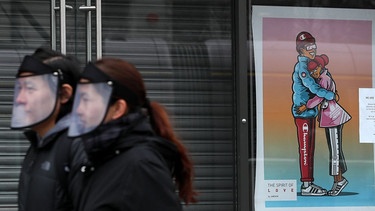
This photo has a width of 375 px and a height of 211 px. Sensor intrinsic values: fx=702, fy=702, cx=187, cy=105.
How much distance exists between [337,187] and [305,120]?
2.12 ft

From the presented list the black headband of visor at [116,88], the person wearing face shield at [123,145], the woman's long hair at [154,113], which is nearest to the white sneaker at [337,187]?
the woman's long hair at [154,113]

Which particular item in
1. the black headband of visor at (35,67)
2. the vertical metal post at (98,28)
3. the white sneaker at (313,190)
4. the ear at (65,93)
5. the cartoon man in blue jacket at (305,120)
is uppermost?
the vertical metal post at (98,28)

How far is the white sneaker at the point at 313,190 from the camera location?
5938mm

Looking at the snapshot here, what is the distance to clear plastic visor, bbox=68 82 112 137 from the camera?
8.56 ft

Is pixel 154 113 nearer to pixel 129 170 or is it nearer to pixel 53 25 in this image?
pixel 129 170

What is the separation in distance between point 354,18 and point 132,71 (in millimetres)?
3871

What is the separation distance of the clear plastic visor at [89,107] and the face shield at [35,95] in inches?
9.5

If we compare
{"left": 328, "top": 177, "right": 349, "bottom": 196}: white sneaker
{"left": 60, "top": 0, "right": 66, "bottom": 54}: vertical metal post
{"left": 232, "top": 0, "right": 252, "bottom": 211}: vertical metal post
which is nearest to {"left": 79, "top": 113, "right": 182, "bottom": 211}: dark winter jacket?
{"left": 60, "top": 0, "right": 66, "bottom": 54}: vertical metal post

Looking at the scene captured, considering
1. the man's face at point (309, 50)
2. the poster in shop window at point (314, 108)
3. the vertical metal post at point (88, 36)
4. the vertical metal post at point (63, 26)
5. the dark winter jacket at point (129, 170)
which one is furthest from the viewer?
the man's face at point (309, 50)

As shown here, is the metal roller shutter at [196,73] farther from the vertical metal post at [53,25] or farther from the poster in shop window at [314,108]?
the vertical metal post at [53,25]

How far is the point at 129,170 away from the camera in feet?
8.08

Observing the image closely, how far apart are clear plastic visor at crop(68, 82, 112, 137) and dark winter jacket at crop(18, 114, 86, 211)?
110mm

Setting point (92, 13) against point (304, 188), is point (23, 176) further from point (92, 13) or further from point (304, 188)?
point (304, 188)

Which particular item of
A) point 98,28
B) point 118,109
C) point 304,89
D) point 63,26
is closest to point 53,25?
point 63,26
